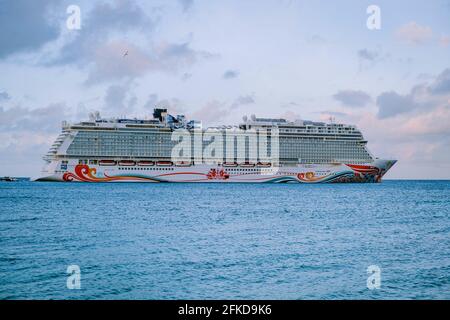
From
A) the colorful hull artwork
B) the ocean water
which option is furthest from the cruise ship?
the ocean water

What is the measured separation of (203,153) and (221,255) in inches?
1752

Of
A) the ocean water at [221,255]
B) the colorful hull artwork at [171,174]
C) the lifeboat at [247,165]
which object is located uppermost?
the lifeboat at [247,165]

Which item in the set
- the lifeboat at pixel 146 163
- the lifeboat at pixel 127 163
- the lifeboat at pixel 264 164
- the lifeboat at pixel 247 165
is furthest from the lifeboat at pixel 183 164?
the lifeboat at pixel 264 164

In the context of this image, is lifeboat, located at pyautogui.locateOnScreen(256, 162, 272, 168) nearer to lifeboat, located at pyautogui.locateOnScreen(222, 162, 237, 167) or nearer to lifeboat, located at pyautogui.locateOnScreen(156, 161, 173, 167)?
lifeboat, located at pyautogui.locateOnScreen(222, 162, 237, 167)

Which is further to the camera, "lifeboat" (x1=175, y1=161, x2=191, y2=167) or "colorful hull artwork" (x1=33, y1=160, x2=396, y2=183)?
"lifeboat" (x1=175, y1=161, x2=191, y2=167)

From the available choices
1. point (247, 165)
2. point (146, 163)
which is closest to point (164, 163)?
point (146, 163)

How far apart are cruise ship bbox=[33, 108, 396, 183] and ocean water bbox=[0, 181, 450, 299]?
3312cm

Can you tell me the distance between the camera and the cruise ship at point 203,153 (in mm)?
57031

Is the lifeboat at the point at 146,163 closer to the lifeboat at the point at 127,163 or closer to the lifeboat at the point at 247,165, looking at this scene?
the lifeboat at the point at 127,163

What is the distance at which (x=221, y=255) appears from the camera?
534 inches

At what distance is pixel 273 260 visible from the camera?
42.7ft

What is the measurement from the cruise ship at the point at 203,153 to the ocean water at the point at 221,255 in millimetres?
33116

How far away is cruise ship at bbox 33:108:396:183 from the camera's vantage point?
187 feet

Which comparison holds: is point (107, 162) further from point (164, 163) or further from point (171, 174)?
point (171, 174)
